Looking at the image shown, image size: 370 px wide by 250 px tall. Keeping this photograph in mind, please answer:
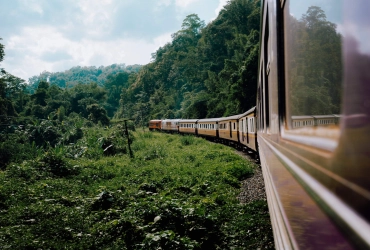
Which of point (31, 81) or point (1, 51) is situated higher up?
point (31, 81)

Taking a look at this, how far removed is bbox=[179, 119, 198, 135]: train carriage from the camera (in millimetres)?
26331

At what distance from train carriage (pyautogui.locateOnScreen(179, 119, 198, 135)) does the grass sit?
15.2m

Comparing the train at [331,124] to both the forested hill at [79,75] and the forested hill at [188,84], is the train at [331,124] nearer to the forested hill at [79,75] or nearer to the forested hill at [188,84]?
the forested hill at [188,84]

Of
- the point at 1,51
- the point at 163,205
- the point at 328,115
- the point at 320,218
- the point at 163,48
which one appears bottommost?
the point at 163,205

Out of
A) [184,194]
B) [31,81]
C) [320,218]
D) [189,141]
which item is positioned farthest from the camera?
[31,81]

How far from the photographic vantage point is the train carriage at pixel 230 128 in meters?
15.6

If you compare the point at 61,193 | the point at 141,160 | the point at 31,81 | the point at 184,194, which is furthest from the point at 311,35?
the point at 31,81

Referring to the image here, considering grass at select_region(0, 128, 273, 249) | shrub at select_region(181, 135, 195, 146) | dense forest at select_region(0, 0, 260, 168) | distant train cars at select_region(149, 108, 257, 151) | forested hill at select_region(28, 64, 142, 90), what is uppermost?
forested hill at select_region(28, 64, 142, 90)

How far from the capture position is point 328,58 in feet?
2.92

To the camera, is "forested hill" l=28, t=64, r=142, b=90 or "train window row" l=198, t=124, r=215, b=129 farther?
"forested hill" l=28, t=64, r=142, b=90

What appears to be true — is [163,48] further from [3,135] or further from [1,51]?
[3,135]

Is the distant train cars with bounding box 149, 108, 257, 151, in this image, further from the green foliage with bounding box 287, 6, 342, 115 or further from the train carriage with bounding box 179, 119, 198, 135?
the green foliage with bounding box 287, 6, 342, 115

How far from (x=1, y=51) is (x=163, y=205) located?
2681 cm

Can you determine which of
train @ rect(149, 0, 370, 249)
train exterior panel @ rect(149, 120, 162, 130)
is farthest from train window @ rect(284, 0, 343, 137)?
train exterior panel @ rect(149, 120, 162, 130)
